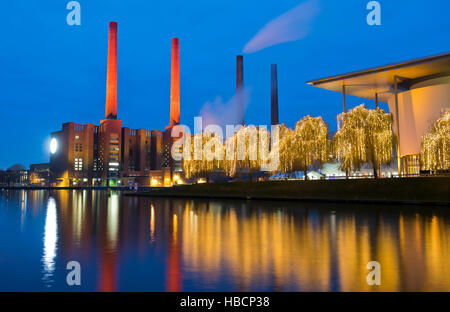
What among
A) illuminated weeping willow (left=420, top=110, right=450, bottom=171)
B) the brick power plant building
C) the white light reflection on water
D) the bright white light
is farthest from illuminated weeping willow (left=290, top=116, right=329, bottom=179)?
the bright white light

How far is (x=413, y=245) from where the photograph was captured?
12.8 metres

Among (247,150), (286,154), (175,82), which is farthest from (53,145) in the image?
(286,154)

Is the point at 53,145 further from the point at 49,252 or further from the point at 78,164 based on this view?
the point at 49,252

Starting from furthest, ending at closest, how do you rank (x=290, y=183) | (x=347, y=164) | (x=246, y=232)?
(x=290, y=183), (x=347, y=164), (x=246, y=232)

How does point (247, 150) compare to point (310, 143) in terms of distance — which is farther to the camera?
point (247, 150)

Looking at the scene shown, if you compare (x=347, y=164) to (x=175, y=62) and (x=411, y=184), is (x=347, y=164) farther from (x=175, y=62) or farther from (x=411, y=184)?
(x=175, y=62)

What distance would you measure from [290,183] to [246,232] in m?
29.7

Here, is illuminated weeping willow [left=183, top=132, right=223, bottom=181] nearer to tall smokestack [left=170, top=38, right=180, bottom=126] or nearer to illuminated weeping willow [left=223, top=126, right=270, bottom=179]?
illuminated weeping willow [left=223, top=126, right=270, bottom=179]

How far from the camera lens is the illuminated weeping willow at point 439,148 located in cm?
3431

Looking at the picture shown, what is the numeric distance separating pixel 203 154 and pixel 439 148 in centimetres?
3120

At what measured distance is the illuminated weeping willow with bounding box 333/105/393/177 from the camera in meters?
40.4

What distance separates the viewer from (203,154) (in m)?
56.6

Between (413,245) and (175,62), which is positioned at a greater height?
(175,62)
